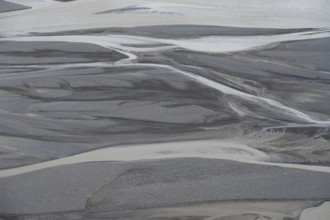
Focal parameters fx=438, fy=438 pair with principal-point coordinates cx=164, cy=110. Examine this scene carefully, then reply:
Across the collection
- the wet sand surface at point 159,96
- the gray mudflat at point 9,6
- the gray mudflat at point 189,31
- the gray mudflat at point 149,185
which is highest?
the gray mudflat at point 9,6

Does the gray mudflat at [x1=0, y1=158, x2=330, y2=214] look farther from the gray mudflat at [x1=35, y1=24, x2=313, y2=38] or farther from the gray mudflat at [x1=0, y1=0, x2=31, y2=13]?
the gray mudflat at [x1=0, y1=0, x2=31, y2=13]

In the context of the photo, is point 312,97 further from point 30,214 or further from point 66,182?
point 30,214

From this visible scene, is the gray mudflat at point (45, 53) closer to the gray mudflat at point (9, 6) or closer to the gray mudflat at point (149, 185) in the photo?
the gray mudflat at point (9, 6)

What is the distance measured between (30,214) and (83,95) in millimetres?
626

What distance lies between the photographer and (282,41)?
6.38 feet

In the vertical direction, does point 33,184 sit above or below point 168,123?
below

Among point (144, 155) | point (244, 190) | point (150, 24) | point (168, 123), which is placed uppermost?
point (150, 24)

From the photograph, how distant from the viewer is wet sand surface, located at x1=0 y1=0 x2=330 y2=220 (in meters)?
1.95

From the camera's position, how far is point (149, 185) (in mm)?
2043

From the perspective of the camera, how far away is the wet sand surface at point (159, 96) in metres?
1.95

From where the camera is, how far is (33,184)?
204 centimetres

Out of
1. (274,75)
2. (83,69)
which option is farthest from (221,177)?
(83,69)

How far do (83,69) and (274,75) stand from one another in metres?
0.85

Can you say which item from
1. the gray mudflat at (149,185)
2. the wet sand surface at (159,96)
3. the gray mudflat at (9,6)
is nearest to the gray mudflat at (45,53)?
the wet sand surface at (159,96)
